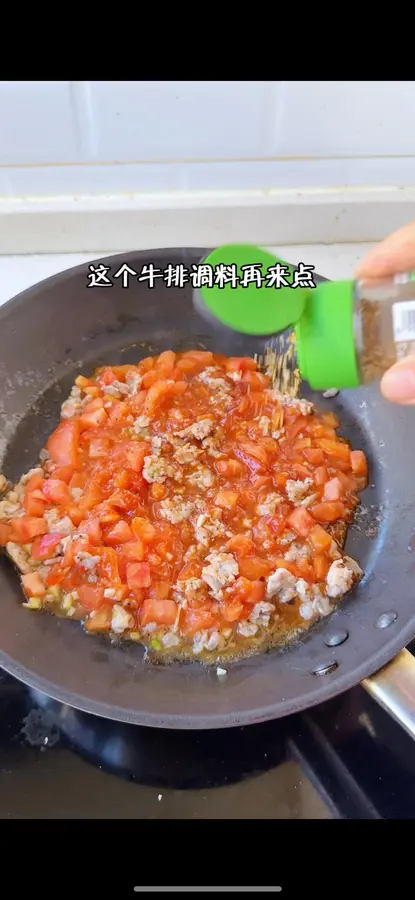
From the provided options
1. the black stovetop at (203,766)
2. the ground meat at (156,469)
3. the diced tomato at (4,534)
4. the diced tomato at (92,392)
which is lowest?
the black stovetop at (203,766)

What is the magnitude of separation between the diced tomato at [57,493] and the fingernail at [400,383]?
0.53 meters

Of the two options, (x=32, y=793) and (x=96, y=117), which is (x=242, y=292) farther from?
(x=32, y=793)

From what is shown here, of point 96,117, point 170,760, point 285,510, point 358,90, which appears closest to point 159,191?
point 96,117

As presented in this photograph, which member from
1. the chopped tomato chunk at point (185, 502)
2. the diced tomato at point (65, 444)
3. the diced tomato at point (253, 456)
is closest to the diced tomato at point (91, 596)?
the chopped tomato chunk at point (185, 502)

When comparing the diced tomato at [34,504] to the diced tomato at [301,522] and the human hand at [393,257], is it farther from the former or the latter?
the human hand at [393,257]

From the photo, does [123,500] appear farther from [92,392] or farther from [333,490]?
[333,490]

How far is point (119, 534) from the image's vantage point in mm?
1078

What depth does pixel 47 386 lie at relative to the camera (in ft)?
4.10

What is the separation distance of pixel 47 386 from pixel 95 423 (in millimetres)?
119

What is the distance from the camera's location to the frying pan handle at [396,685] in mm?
865

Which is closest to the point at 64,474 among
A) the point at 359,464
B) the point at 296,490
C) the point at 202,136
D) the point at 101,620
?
the point at 101,620

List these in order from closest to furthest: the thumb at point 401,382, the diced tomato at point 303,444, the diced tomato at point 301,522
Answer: the thumb at point 401,382
the diced tomato at point 301,522
the diced tomato at point 303,444

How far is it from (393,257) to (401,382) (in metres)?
0.23

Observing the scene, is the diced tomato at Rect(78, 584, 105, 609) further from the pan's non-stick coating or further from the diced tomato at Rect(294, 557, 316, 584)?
the diced tomato at Rect(294, 557, 316, 584)
